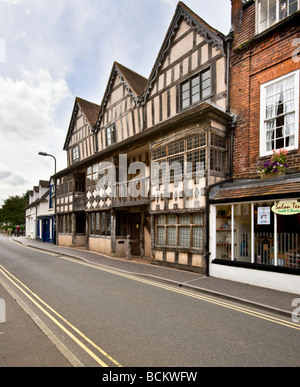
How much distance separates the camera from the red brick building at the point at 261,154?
7949 mm

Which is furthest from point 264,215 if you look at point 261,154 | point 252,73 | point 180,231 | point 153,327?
point 252,73

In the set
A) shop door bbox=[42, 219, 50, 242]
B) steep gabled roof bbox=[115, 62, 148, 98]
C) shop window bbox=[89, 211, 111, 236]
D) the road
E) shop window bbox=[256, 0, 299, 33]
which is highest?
steep gabled roof bbox=[115, 62, 148, 98]

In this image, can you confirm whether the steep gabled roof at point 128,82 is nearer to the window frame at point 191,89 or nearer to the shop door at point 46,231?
the window frame at point 191,89

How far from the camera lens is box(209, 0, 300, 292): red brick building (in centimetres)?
795

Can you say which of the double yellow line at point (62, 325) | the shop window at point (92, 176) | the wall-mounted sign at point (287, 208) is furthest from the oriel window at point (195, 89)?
the double yellow line at point (62, 325)

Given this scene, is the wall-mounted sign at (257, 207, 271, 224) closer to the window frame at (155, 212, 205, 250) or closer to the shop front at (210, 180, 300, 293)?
the shop front at (210, 180, 300, 293)

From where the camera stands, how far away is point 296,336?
4750 millimetres

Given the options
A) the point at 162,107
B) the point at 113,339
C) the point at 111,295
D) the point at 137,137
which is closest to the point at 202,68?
the point at 162,107

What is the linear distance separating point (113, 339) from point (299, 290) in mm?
5554

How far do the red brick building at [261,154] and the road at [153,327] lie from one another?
8.20 ft

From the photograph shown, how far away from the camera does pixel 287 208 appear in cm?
761

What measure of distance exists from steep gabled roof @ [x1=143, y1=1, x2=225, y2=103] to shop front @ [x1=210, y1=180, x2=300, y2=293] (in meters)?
6.53

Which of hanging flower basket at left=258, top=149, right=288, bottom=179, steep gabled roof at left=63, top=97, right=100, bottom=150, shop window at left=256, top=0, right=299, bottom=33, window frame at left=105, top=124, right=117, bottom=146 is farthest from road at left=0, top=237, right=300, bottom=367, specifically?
steep gabled roof at left=63, top=97, right=100, bottom=150

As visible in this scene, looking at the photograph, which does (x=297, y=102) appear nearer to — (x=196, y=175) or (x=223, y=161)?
(x=223, y=161)
